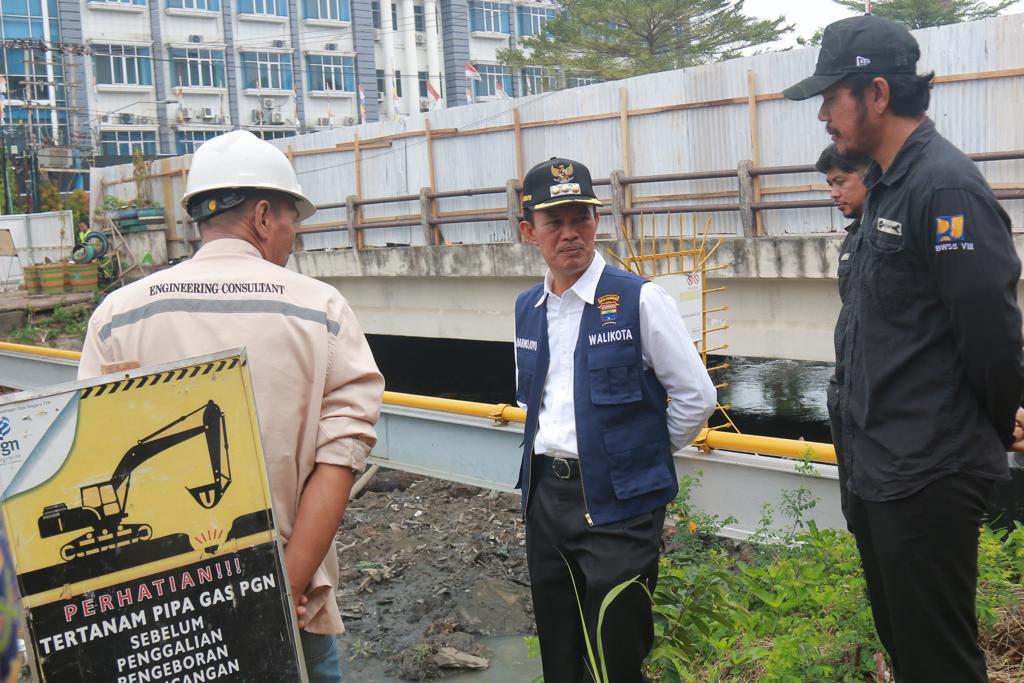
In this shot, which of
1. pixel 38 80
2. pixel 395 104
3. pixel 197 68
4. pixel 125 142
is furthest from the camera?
pixel 395 104

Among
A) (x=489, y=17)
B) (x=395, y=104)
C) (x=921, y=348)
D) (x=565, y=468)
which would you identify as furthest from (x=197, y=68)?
(x=921, y=348)

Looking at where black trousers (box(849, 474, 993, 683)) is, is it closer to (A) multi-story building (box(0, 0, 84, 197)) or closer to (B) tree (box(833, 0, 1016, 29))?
(B) tree (box(833, 0, 1016, 29))

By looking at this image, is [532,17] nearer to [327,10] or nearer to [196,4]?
[327,10]

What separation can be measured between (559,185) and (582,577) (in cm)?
128

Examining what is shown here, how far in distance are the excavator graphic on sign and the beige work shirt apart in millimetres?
Answer: 209

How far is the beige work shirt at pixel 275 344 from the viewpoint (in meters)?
2.35

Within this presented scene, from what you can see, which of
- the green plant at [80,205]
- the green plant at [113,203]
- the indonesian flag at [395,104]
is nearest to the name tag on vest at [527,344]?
the green plant at [113,203]

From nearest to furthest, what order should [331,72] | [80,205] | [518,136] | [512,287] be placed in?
1. [512,287]
2. [518,136]
3. [80,205]
4. [331,72]

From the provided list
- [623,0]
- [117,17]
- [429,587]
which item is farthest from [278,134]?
[429,587]

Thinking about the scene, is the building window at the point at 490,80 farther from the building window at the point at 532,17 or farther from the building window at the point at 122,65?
the building window at the point at 122,65

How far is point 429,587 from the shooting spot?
7211 mm

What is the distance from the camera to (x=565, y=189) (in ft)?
10.9

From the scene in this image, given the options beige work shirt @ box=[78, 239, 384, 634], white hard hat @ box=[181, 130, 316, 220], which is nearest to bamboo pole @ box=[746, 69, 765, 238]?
white hard hat @ box=[181, 130, 316, 220]

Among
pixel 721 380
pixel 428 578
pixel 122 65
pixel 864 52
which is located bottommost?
pixel 721 380
